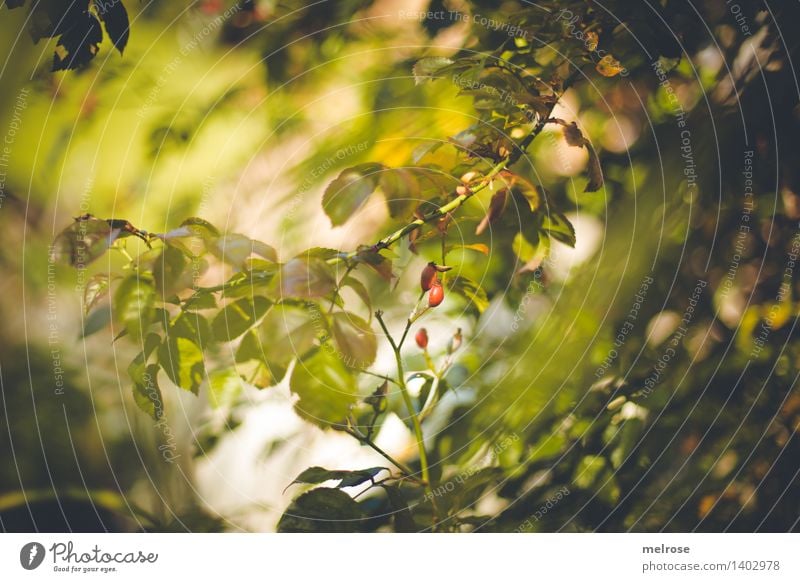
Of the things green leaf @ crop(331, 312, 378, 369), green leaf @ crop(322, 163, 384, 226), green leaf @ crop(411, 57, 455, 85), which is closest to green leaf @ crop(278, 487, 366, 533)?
green leaf @ crop(331, 312, 378, 369)

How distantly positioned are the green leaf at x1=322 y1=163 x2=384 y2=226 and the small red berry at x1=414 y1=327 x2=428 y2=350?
10 cm

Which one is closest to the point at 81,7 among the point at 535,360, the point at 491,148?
the point at 491,148

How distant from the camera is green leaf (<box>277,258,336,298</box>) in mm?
509

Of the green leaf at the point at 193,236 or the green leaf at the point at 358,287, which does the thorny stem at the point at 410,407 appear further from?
the green leaf at the point at 193,236

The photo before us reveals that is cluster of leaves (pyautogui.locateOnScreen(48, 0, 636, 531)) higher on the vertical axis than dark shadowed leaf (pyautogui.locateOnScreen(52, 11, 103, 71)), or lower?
lower

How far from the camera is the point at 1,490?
1.82 feet

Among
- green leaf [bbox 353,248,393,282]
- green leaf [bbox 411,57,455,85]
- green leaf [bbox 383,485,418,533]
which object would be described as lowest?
green leaf [bbox 383,485,418,533]

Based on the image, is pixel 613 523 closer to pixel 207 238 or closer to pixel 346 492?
pixel 346 492

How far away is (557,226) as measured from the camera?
570 mm

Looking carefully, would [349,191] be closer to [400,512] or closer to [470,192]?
[470,192]

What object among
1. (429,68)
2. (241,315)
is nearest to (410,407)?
(241,315)

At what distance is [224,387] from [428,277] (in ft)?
0.56

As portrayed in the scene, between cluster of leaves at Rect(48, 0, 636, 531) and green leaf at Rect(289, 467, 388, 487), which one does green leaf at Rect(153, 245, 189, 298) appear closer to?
cluster of leaves at Rect(48, 0, 636, 531)

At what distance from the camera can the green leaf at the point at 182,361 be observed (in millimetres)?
539
